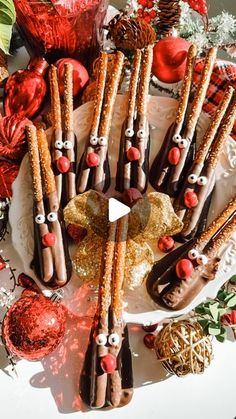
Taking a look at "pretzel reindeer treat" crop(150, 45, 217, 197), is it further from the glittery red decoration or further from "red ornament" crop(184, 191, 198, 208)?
the glittery red decoration

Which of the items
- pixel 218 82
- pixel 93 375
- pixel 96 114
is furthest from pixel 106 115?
pixel 93 375

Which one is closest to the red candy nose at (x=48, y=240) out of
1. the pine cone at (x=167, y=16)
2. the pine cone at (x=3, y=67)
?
the pine cone at (x=3, y=67)

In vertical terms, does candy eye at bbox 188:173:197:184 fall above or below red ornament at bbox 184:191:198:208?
above

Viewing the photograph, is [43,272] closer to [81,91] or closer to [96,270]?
[96,270]

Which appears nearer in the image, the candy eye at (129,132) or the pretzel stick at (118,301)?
the pretzel stick at (118,301)

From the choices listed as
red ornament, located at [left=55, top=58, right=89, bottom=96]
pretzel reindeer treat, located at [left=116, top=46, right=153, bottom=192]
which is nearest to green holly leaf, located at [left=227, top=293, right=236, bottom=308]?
pretzel reindeer treat, located at [left=116, top=46, right=153, bottom=192]

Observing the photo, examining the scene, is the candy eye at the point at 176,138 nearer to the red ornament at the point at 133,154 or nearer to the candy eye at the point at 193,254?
the red ornament at the point at 133,154

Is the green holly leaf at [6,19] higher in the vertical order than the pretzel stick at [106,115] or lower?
higher
